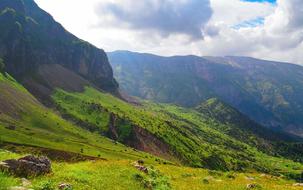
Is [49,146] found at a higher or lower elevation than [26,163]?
lower

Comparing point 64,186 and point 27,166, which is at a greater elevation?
point 27,166

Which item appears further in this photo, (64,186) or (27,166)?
(27,166)

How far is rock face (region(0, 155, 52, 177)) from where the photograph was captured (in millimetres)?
24375

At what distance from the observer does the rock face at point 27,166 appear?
24375mm

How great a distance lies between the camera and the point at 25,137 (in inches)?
7554

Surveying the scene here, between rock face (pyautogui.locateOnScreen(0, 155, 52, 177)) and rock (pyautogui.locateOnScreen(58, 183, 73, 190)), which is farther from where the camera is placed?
rock face (pyautogui.locateOnScreen(0, 155, 52, 177))

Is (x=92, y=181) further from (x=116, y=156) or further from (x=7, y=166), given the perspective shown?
(x=116, y=156)

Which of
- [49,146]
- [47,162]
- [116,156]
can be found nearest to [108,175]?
[47,162]

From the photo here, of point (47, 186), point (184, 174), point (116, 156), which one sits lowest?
point (116, 156)

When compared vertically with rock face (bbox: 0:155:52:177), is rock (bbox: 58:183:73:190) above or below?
below

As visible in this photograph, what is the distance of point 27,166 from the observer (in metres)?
25.7

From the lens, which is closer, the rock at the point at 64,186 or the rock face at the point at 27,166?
the rock at the point at 64,186

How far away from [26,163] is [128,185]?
940 cm

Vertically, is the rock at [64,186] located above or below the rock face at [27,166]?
below
